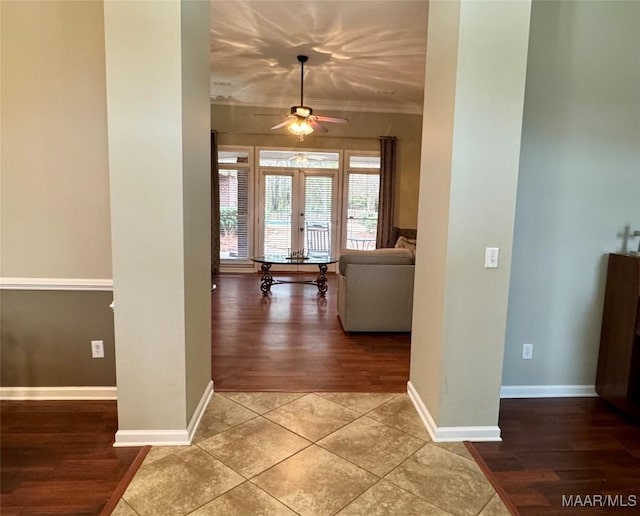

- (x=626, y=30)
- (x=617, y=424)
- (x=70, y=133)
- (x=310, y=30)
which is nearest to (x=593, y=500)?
(x=617, y=424)

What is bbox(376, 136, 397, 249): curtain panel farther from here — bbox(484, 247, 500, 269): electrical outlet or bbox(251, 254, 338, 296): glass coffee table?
bbox(484, 247, 500, 269): electrical outlet

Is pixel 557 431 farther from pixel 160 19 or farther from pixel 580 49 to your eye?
pixel 160 19

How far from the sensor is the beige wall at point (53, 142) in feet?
8.34

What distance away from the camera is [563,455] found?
2318mm

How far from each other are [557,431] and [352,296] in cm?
216

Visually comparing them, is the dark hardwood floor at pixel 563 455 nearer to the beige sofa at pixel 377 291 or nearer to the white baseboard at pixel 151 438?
the beige sofa at pixel 377 291

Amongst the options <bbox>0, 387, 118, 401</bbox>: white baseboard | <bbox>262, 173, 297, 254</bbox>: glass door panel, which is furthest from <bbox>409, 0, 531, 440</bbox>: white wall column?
<bbox>262, 173, 297, 254</bbox>: glass door panel

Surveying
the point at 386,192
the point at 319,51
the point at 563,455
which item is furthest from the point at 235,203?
the point at 563,455

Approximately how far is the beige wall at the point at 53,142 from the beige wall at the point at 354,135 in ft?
16.8

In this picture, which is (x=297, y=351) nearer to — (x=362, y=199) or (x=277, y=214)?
(x=277, y=214)

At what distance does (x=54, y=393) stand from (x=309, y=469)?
6.20 feet

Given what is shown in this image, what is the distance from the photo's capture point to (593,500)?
6.45ft

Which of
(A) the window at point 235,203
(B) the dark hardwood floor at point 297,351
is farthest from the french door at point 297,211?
(B) the dark hardwood floor at point 297,351

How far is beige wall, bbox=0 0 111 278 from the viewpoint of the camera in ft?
8.34
